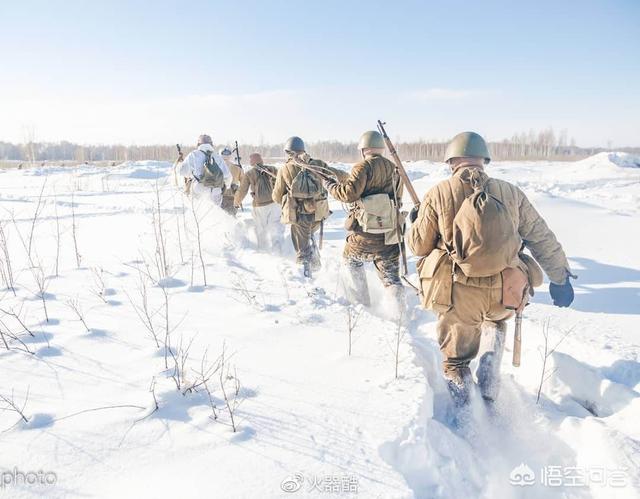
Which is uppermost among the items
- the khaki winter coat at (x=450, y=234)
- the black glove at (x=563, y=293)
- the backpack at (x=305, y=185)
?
the backpack at (x=305, y=185)

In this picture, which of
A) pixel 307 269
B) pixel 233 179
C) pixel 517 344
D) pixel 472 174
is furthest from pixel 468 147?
pixel 233 179

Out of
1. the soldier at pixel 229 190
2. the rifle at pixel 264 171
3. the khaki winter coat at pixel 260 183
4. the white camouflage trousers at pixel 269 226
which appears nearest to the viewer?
the rifle at pixel 264 171

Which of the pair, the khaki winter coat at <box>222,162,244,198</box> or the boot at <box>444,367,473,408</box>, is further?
the khaki winter coat at <box>222,162,244,198</box>

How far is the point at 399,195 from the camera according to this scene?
395cm

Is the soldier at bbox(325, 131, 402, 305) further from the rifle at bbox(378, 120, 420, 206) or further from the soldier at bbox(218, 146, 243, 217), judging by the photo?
the soldier at bbox(218, 146, 243, 217)

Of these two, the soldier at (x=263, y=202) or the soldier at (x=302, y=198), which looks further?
the soldier at (x=263, y=202)

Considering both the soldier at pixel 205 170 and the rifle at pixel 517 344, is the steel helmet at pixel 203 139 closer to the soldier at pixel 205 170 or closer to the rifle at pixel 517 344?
the soldier at pixel 205 170

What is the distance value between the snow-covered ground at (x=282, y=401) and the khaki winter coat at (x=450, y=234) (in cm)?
64

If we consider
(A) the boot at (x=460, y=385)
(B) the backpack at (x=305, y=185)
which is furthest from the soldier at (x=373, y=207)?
(A) the boot at (x=460, y=385)

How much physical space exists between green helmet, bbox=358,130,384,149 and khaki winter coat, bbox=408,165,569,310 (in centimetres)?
149

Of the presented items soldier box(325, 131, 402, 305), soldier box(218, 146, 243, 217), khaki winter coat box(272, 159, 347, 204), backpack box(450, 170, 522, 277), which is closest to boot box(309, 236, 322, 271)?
khaki winter coat box(272, 159, 347, 204)

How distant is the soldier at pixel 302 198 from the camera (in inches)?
198

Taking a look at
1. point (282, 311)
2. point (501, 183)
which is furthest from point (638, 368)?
point (282, 311)

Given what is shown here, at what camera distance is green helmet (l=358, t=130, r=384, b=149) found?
379 cm
